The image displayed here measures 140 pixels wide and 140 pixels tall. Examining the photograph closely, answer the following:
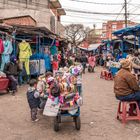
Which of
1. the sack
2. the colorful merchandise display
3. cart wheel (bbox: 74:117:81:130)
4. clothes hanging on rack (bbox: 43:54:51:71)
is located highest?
clothes hanging on rack (bbox: 43:54:51:71)

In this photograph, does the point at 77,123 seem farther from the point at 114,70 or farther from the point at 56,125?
the point at 114,70

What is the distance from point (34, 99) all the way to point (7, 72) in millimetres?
5263

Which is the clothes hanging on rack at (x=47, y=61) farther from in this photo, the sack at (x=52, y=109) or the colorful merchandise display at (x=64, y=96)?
the sack at (x=52, y=109)

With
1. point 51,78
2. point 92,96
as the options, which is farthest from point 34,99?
point 92,96

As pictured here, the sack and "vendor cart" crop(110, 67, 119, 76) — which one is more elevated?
"vendor cart" crop(110, 67, 119, 76)

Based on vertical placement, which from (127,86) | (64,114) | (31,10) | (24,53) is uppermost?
(31,10)

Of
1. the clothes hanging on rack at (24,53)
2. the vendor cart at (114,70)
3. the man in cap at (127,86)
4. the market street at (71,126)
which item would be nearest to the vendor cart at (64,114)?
A: the market street at (71,126)

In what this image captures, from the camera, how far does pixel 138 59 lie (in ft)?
47.1

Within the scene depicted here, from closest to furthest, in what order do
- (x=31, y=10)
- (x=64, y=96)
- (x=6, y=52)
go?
(x=64, y=96)
(x=6, y=52)
(x=31, y=10)

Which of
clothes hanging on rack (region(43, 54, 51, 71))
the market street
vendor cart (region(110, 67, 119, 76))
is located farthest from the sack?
vendor cart (region(110, 67, 119, 76))

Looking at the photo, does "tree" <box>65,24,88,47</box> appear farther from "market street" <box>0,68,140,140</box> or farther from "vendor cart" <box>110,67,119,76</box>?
"market street" <box>0,68,140,140</box>

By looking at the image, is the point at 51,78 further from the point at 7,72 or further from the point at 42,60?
the point at 42,60

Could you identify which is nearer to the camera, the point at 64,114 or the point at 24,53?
the point at 64,114

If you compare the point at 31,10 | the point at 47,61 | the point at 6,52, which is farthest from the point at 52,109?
the point at 31,10
